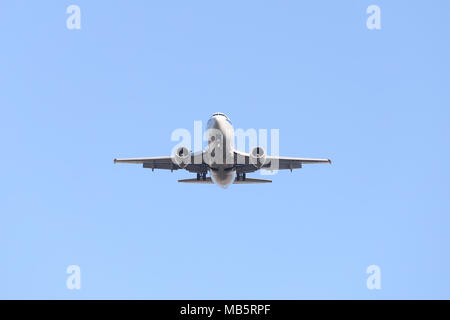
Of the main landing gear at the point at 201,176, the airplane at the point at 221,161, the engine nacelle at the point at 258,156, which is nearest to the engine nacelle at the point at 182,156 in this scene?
the airplane at the point at 221,161

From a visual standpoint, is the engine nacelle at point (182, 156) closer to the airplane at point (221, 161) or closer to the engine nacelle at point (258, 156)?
the airplane at point (221, 161)

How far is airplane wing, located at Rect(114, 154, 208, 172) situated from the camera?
5512 centimetres

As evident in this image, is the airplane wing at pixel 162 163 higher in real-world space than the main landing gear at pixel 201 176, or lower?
higher

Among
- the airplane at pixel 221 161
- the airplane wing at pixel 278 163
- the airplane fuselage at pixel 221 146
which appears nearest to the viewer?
the airplane fuselage at pixel 221 146

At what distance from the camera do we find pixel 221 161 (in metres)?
52.3

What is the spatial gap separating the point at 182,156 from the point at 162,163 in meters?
5.71

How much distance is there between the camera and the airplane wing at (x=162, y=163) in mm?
55125

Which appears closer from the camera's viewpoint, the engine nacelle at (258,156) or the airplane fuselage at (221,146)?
the airplane fuselage at (221,146)
